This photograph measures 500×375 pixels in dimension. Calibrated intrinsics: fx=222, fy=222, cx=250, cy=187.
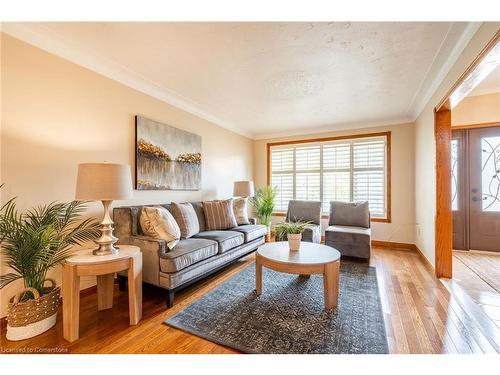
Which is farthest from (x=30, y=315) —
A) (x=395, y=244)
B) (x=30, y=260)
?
(x=395, y=244)

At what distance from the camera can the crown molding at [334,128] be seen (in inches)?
168

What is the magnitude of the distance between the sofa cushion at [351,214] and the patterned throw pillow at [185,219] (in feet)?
8.42

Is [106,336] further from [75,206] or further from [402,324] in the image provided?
[402,324]

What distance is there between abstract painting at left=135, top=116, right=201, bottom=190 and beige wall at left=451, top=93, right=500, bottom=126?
14.5ft

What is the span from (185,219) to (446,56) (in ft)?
Result: 10.9

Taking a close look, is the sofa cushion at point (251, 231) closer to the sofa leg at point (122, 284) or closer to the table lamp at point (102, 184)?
the sofa leg at point (122, 284)

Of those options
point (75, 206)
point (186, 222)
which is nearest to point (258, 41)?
point (186, 222)

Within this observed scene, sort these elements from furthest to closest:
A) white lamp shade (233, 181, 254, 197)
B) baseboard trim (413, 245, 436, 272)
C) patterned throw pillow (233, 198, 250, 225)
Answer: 1. white lamp shade (233, 181, 254, 197)
2. patterned throw pillow (233, 198, 250, 225)
3. baseboard trim (413, 245, 436, 272)

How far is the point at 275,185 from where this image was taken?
5559 millimetres

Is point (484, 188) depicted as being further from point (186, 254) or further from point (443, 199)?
point (186, 254)

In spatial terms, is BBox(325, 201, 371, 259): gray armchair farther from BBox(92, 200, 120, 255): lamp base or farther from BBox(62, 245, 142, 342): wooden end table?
BBox(92, 200, 120, 255): lamp base

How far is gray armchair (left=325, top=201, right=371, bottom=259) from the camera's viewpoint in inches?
133

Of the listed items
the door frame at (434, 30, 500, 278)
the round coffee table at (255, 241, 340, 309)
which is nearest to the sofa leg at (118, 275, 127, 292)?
the round coffee table at (255, 241, 340, 309)

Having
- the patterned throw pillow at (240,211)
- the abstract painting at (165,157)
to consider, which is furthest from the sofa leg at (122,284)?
the patterned throw pillow at (240,211)
